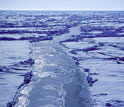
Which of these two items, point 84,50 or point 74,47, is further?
point 74,47

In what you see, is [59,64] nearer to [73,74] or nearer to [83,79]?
[73,74]

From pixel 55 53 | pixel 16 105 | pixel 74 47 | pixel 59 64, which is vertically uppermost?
pixel 74 47

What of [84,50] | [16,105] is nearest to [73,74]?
[16,105]

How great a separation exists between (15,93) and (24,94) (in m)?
0.42

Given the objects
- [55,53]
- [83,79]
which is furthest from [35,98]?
[55,53]

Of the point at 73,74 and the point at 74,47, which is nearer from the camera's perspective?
the point at 73,74

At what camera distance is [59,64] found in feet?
61.2

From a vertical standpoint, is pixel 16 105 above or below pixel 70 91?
below

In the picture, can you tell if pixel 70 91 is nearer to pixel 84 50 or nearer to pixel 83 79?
pixel 83 79

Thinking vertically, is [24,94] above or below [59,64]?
below

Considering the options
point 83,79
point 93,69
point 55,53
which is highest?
point 55,53

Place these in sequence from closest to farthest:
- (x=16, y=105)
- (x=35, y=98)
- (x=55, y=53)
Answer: (x=16, y=105) → (x=35, y=98) → (x=55, y=53)

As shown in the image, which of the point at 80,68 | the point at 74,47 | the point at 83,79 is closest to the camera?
the point at 83,79

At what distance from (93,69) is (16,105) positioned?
699cm
